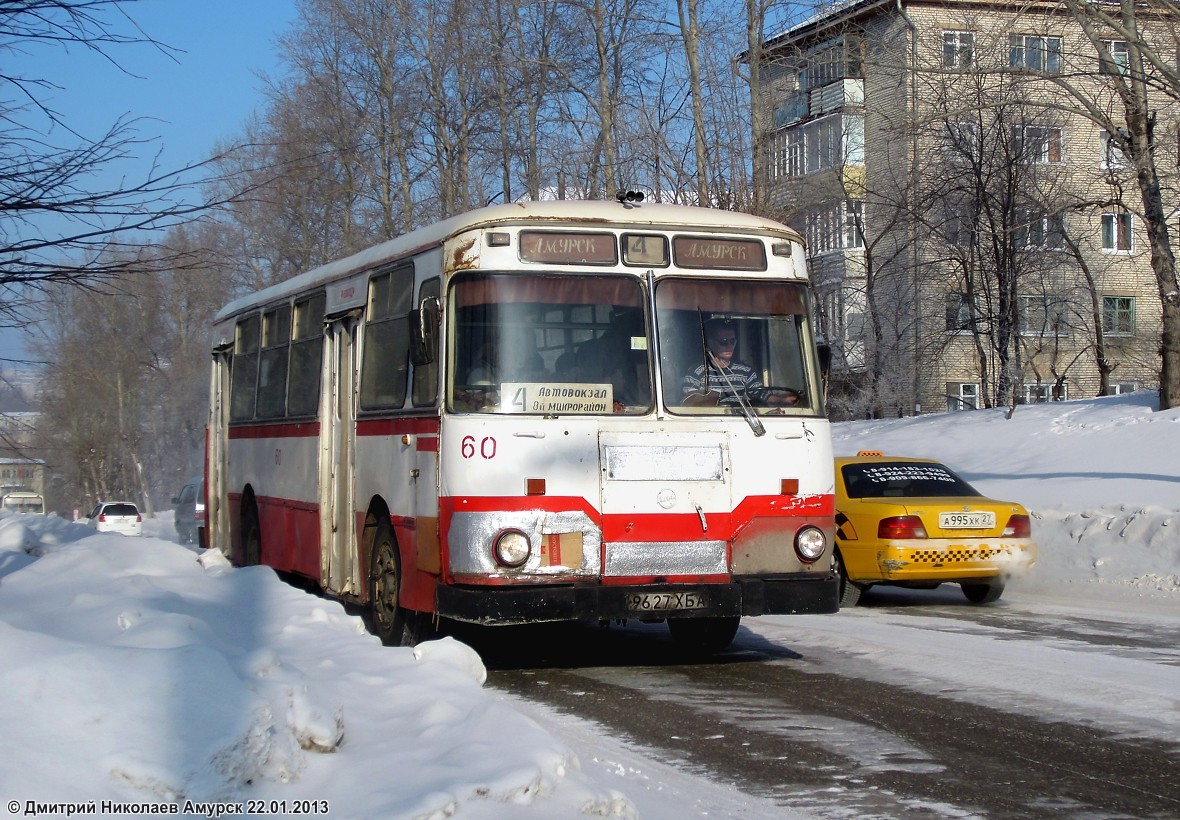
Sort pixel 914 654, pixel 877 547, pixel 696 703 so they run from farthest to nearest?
pixel 877 547, pixel 914 654, pixel 696 703

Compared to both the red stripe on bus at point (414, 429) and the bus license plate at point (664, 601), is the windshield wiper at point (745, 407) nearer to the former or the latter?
the bus license plate at point (664, 601)

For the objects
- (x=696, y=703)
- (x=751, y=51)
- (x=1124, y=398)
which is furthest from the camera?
(x=751, y=51)

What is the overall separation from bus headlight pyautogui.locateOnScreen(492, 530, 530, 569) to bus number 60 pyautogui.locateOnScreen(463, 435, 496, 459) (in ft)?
1.69

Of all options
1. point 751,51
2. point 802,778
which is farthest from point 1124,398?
point 802,778

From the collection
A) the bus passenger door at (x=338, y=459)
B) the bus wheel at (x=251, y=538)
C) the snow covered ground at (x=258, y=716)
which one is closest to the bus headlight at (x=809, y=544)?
the snow covered ground at (x=258, y=716)

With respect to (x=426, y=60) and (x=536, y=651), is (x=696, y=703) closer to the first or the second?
(x=536, y=651)

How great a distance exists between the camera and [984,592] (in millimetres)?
14836

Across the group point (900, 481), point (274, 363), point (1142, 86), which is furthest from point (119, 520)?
point (900, 481)

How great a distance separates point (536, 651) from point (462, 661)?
3.68 metres

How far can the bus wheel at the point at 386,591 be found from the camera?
1063cm

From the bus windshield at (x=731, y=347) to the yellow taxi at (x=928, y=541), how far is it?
4.36m

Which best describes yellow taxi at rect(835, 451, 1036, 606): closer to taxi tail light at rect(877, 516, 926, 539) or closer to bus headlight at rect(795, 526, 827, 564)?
taxi tail light at rect(877, 516, 926, 539)

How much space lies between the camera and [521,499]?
9203 millimetres

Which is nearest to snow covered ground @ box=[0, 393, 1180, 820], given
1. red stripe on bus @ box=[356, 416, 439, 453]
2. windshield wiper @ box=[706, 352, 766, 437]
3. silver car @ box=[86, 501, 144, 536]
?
red stripe on bus @ box=[356, 416, 439, 453]
